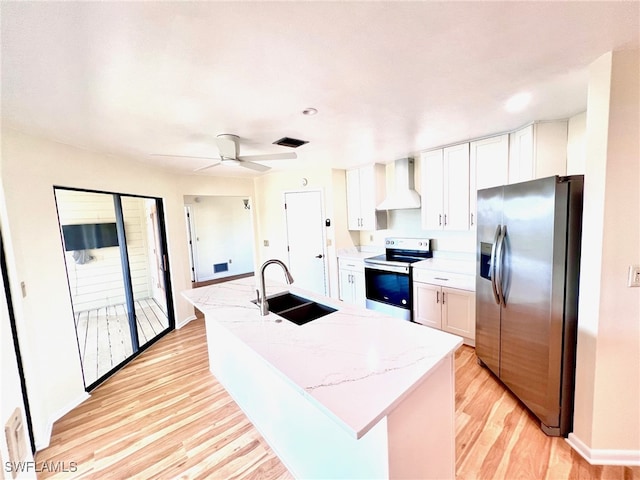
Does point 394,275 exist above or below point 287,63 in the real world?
below

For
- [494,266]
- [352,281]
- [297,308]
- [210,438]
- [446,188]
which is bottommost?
[210,438]

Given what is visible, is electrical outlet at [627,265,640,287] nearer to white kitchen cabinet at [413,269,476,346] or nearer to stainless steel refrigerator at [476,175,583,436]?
stainless steel refrigerator at [476,175,583,436]

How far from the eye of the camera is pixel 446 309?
9.74 ft

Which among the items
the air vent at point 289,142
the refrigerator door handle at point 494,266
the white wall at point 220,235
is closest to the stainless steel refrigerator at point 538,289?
the refrigerator door handle at point 494,266

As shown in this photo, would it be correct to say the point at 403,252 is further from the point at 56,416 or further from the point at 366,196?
the point at 56,416

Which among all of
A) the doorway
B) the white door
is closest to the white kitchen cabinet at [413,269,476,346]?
the white door

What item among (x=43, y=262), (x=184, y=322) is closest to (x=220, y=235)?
(x=184, y=322)

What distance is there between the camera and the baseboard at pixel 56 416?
1823 millimetres

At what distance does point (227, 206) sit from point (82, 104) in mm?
5371

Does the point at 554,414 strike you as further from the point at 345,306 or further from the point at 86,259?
the point at 86,259

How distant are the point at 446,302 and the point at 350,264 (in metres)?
1.47

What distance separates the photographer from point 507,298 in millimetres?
2018

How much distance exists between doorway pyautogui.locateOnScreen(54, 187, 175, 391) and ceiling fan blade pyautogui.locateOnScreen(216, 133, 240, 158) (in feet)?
4.99

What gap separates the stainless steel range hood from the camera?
3541 mm
